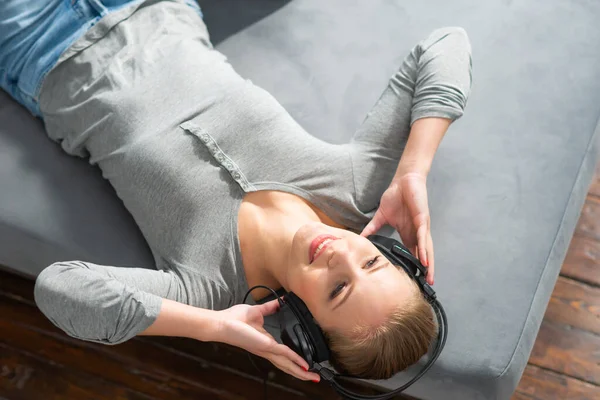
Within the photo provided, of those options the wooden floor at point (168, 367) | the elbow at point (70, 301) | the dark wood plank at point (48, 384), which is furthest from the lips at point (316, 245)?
the dark wood plank at point (48, 384)

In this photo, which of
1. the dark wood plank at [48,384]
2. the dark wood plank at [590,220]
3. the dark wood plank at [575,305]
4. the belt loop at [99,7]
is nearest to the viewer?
the belt loop at [99,7]

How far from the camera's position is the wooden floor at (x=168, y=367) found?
1779 millimetres

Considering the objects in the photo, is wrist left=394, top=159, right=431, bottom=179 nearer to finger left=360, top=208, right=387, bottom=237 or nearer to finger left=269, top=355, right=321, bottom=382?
finger left=360, top=208, right=387, bottom=237

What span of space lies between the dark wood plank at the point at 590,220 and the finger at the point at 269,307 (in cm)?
109

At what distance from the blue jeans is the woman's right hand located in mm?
752

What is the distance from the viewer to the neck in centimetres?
140

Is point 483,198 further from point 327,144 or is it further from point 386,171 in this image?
point 327,144

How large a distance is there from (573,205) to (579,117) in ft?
0.82

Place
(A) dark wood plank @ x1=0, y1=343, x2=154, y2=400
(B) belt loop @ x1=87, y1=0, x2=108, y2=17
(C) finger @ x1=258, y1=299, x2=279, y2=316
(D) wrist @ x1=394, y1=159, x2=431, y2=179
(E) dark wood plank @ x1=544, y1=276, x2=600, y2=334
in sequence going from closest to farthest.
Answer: (C) finger @ x1=258, y1=299, x2=279, y2=316, (D) wrist @ x1=394, y1=159, x2=431, y2=179, (B) belt loop @ x1=87, y1=0, x2=108, y2=17, (A) dark wood plank @ x1=0, y1=343, x2=154, y2=400, (E) dark wood plank @ x1=544, y1=276, x2=600, y2=334

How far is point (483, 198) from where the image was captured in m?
1.57

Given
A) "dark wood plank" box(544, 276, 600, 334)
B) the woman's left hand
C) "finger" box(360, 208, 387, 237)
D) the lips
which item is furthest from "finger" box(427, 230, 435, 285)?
"dark wood plank" box(544, 276, 600, 334)

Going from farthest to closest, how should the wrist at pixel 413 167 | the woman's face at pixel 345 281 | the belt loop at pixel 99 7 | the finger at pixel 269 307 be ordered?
the belt loop at pixel 99 7 → the wrist at pixel 413 167 → the finger at pixel 269 307 → the woman's face at pixel 345 281

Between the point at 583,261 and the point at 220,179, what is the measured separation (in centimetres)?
116

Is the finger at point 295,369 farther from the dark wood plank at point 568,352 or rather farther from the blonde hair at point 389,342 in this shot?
the dark wood plank at point 568,352
